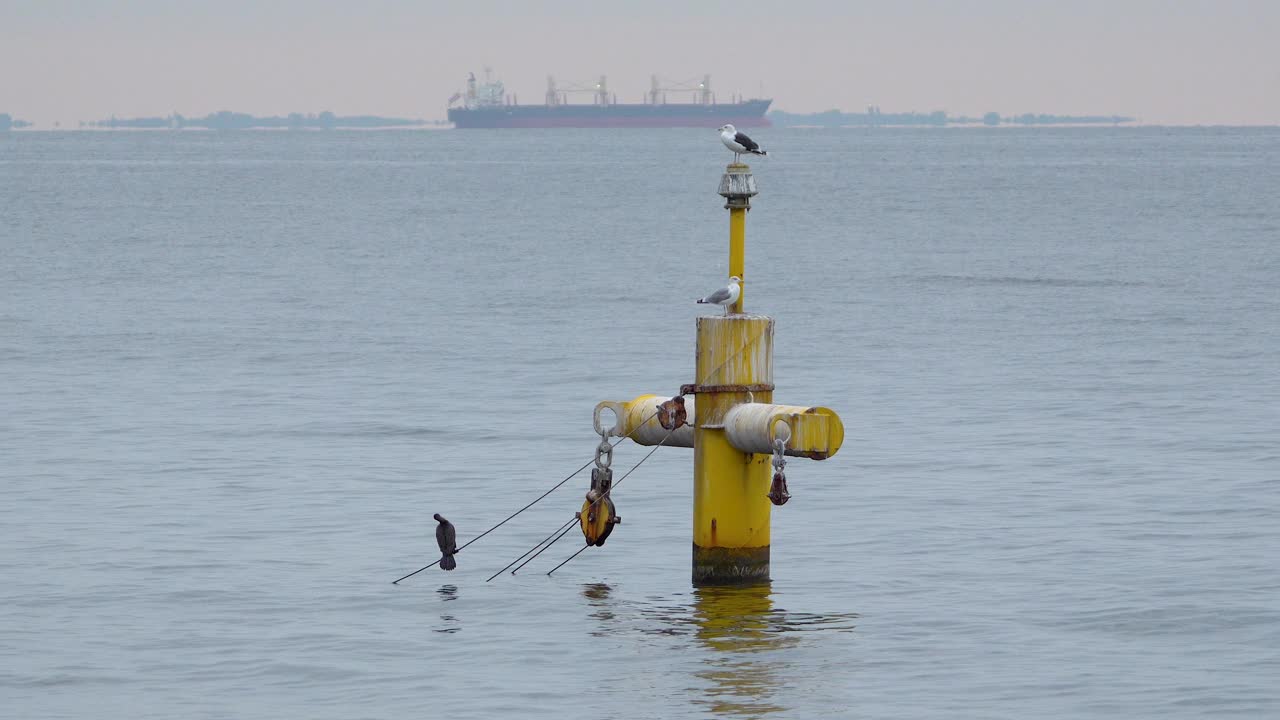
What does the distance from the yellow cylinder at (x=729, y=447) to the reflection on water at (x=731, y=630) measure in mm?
526

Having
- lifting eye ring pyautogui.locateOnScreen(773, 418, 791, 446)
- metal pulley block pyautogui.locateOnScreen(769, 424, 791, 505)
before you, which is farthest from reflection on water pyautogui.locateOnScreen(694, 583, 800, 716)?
lifting eye ring pyautogui.locateOnScreen(773, 418, 791, 446)

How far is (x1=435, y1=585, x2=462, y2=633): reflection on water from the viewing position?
65.4 feet

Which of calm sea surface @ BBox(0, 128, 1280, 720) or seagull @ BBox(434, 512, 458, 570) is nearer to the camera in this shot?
calm sea surface @ BBox(0, 128, 1280, 720)

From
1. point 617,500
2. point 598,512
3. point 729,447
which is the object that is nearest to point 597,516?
point 598,512

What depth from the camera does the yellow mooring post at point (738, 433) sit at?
18.7 meters

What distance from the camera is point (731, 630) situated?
19.5 metres

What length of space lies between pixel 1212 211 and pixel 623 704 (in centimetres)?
10261

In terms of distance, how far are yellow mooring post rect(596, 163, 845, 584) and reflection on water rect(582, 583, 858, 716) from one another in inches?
11.4

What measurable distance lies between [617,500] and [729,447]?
8.06 meters

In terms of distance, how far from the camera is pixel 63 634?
19.9 meters

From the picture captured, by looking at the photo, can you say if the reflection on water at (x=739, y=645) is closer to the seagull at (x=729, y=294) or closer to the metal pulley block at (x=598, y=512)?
the metal pulley block at (x=598, y=512)

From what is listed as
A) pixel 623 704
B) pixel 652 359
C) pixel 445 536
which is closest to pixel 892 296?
pixel 652 359

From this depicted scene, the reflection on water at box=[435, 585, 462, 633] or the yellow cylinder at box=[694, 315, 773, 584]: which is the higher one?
the yellow cylinder at box=[694, 315, 773, 584]

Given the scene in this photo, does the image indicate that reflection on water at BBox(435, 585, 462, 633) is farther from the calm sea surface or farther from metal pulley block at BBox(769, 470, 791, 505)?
metal pulley block at BBox(769, 470, 791, 505)
